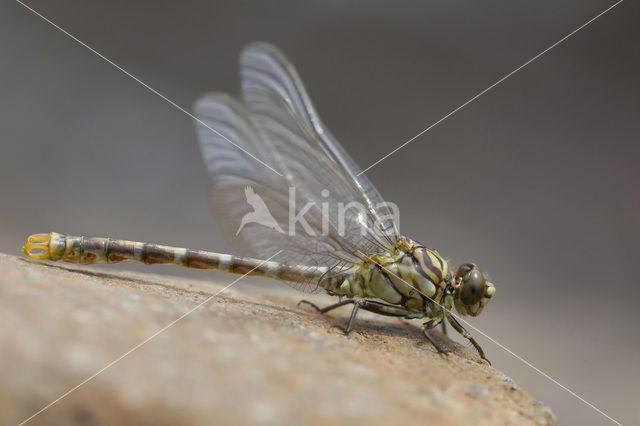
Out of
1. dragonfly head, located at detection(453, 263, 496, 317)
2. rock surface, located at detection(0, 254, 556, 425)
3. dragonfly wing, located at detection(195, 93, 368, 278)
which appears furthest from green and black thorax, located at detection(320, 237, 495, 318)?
rock surface, located at detection(0, 254, 556, 425)

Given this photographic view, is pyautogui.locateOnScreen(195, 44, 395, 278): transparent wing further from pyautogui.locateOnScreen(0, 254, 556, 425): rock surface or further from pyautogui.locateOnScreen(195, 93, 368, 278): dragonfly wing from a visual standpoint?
pyautogui.locateOnScreen(0, 254, 556, 425): rock surface

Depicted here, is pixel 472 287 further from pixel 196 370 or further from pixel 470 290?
pixel 196 370

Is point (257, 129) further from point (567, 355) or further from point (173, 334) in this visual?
point (567, 355)

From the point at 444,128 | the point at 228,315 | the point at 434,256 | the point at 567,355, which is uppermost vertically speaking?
the point at 444,128

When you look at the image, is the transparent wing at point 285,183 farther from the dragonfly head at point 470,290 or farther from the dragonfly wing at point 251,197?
the dragonfly head at point 470,290

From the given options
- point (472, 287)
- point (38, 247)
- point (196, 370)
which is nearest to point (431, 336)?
point (472, 287)

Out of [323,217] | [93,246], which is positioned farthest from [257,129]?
[93,246]

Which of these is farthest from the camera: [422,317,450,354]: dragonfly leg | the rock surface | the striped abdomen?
the striped abdomen
